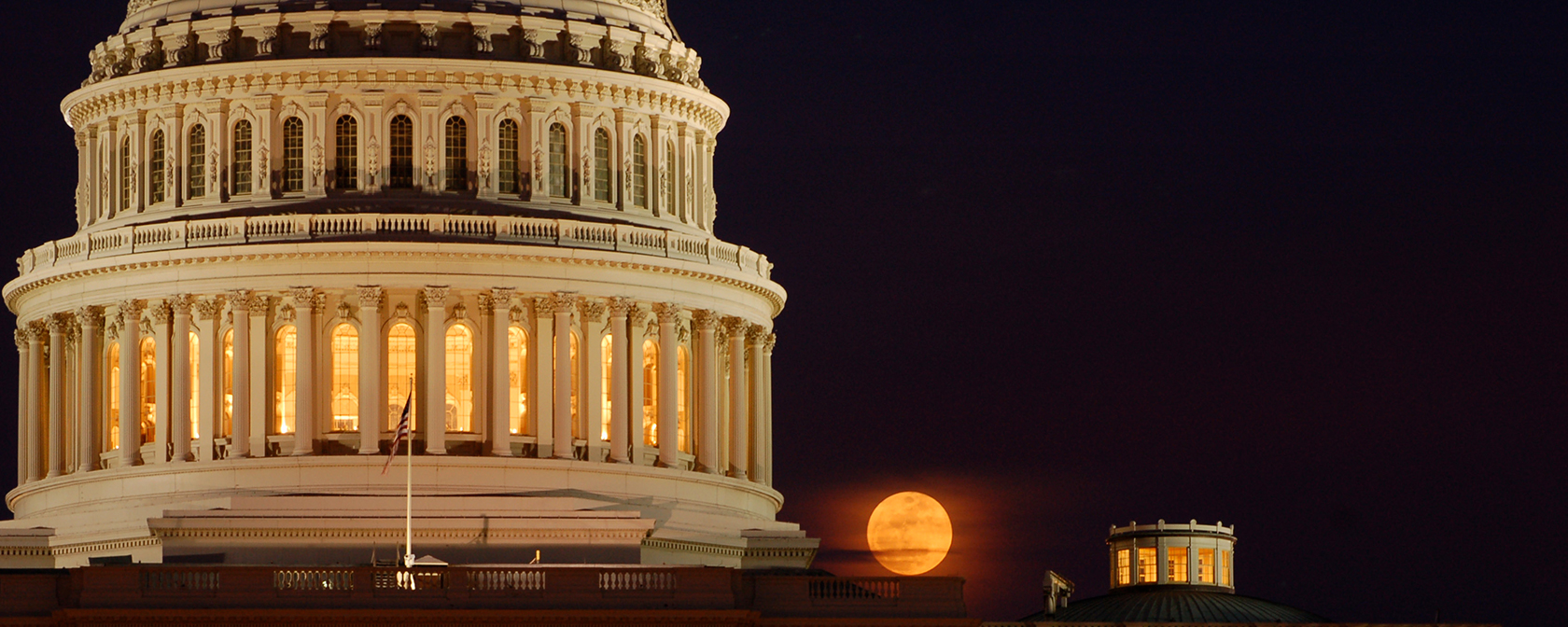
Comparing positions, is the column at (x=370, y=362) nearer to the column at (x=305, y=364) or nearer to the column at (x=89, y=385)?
the column at (x=305, y=364)

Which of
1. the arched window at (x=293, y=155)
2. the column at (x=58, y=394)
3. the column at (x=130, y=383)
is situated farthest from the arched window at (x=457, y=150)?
the column at (x=58, y=394)

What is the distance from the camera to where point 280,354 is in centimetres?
11844

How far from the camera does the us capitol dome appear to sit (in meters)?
117

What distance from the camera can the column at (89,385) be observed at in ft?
393

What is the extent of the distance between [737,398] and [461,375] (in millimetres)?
8999

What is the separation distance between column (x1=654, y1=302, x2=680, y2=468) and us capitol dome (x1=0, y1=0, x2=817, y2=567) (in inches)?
3.4

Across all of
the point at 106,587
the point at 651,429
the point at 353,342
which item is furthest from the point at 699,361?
the point at 106,587

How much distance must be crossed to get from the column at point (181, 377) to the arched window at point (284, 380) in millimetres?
2069

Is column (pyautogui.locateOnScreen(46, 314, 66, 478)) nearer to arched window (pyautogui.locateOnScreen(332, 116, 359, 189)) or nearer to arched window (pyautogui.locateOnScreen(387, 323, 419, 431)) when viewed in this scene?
arched window (pyautogui.locateOnScreen(332, 116, 359, 189))

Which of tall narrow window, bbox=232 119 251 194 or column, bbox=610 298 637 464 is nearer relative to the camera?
column, bbox=610 298 637 464

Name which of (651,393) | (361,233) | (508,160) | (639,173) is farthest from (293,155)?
(651,393)

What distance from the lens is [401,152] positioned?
394 feet

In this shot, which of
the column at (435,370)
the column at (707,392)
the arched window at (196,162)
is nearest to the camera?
the column at (435,370)

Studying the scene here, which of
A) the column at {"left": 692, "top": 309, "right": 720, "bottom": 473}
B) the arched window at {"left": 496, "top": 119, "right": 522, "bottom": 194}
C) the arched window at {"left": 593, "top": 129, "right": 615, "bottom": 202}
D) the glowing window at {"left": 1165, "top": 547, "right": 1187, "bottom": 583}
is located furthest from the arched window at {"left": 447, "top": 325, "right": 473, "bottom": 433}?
the glowing window at {"left": 1165, "top": 547, "right": 1187, "bottom": 583}
